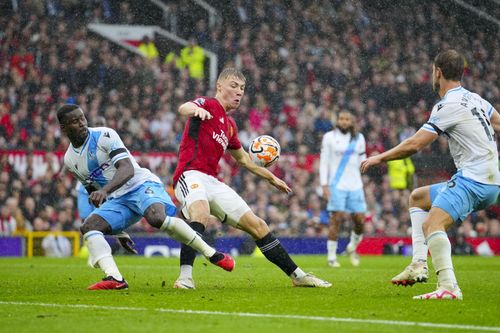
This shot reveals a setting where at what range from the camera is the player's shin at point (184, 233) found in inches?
352

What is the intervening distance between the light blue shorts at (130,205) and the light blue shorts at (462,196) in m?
2.73

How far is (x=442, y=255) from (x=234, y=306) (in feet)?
5.73

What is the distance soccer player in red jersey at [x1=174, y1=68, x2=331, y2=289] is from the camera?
944cm

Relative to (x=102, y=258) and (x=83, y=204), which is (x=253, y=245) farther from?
(x=102, y=258)

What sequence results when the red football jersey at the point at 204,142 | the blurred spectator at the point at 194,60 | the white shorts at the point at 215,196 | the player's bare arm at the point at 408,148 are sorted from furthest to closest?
the blurred spectator at the point at 194,60 → the red football jersey at the point at 204,142 → the white shorts at the point at 215,196 → the player's bare arm at the point at 408,148

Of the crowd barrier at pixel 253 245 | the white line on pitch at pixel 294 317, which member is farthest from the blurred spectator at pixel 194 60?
the white line on pitch at pixel 294 317

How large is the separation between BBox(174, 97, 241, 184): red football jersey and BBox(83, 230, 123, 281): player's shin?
3.72 feet

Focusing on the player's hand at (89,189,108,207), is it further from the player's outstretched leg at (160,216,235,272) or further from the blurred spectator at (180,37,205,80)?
the blurred spectator at (180,37,205,80)

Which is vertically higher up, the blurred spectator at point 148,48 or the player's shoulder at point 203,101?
the blurred spectator at point 148,48

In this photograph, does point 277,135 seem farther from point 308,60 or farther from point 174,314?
point 174,314

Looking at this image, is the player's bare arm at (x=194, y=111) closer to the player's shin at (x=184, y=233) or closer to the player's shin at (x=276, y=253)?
the player's shin at (x=184, y=233)

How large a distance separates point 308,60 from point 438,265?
66.2ft

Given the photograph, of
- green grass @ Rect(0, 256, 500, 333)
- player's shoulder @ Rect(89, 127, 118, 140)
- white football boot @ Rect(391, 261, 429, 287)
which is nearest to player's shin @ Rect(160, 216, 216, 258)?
green grass @ Rect(0, 256, 500, 333)

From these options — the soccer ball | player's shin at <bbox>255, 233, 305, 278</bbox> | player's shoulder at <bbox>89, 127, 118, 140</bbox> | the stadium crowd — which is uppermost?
the stadium crowd
